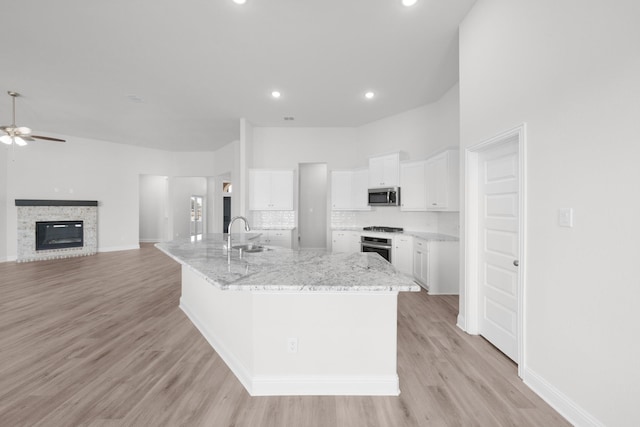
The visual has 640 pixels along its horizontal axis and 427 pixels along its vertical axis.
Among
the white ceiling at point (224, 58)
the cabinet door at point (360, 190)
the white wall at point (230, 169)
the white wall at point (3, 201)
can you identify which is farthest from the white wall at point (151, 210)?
the cabinet door at point (360, 190)

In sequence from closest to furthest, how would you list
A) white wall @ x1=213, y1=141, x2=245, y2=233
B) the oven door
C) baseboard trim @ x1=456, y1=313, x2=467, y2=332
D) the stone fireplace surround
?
baseboard trim @ x1=456, y1=313, x2=467, y2=332 → the oven door → the stone fireplace surround → white wall @ x1=213, y1=141, x2=245, y2=233

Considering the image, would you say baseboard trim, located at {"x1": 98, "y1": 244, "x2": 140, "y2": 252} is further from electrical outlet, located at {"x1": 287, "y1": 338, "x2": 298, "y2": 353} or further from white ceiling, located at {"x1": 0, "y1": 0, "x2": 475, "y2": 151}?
electrical outlet, located at {"x1": 287, "y1": 338, "x2": 298, "y2": 353}

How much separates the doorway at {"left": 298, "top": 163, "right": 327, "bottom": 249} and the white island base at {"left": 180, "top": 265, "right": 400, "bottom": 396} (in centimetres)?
511

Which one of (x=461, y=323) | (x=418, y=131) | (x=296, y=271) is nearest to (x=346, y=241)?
(x=418, y=131)

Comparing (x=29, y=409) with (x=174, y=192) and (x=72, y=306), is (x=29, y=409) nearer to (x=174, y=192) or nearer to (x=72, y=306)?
(x=72, y=306)

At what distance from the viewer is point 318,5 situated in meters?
2.57

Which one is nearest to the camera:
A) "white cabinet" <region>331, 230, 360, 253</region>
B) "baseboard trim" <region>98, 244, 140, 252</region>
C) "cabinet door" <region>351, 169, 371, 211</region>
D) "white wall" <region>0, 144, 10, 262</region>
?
"white cabinet" <region>331, 230, 360, 253</region>

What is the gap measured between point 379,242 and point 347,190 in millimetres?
1526

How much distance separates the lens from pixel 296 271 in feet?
6.16

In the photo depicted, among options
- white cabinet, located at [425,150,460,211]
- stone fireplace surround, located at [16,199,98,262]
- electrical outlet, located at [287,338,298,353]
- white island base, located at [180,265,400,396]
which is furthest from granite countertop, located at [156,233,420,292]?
stone fireplace surround, located at [16,199,98,262]

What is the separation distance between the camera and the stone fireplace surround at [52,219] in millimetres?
6305

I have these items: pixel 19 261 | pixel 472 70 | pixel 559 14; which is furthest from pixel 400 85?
pixel 19 261

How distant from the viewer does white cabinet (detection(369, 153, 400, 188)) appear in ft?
A: 16.3

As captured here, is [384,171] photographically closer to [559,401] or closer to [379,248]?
[379,248]
